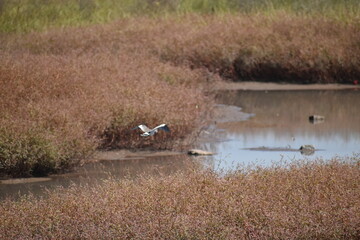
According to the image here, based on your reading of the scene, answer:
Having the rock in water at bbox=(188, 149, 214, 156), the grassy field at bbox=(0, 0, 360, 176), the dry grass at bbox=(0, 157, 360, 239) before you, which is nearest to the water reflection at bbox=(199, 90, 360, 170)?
the rock in water at bbox=(188, 149, 214, 156)

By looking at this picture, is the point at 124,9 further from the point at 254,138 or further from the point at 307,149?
the point at 307,149

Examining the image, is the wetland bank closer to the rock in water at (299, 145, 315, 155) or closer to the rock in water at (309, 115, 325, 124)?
the rock in water at (299, 145, 315, 155)

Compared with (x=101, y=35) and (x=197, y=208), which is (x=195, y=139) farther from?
(x=101, y=35)

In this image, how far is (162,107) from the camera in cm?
1227

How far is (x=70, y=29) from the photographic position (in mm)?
20359

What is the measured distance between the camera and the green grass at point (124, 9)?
2173 centimetres

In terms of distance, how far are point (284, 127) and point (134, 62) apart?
3425 mm

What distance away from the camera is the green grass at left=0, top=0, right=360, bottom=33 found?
71.3ft

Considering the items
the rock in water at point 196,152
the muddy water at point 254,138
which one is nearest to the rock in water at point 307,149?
the muddy water at point 254,138

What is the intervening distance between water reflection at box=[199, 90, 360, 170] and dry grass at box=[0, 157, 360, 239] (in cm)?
147

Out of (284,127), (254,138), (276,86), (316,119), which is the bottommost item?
(276,86)

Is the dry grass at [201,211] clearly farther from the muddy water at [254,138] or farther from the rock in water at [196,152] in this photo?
the rock in water at [196,152]

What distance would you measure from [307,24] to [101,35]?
4839mm

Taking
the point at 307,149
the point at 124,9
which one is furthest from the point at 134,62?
the point at 124,9
